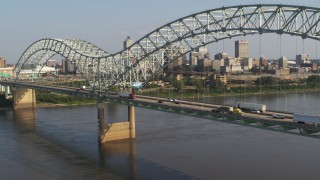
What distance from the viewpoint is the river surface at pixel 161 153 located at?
22.7 metres

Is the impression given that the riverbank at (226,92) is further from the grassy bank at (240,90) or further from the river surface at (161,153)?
the river surface at (161,153)

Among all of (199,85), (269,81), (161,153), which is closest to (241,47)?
(269,81)

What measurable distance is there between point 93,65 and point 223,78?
4634 centimetres

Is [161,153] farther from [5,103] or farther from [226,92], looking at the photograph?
[226,92]

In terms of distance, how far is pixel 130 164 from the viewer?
2497cm

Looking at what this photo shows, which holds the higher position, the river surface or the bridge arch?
the bridge arch

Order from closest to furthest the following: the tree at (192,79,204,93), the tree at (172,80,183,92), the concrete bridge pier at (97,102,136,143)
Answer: the concrete bridge pier at (97,102,136,143), the tree at (172,80,183,92), the tree at (192,79,204,93)

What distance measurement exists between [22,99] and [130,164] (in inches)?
1454

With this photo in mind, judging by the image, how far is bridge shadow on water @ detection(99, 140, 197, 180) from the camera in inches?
880

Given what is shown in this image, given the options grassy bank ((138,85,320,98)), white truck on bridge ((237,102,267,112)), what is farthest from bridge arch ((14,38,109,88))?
white truck on bridge ((237,102,267,112))

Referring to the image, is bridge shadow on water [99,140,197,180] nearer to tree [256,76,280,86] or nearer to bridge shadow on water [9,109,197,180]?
bridge shadow on water [9,109,197,180]

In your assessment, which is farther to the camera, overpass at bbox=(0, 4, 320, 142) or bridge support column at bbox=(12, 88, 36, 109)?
bridge support column at bbox=(12, 88, 36, 109)

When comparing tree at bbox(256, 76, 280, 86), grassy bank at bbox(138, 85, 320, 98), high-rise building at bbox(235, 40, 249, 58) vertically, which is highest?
high-rise building at bbox(235, 40, 249, 58)

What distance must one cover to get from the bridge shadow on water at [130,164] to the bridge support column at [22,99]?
29966mm
